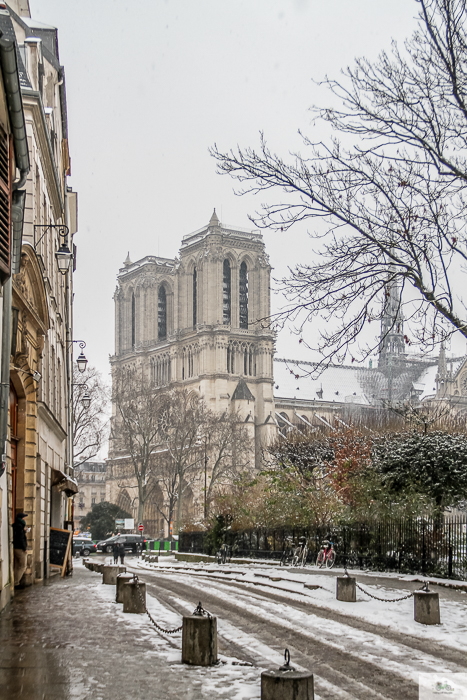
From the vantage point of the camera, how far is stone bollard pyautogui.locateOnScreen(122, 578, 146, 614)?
1338 cm

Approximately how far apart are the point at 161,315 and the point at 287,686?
119m

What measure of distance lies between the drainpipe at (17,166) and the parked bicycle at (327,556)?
15.0 m

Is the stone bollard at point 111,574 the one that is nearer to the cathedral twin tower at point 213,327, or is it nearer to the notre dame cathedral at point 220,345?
the notre dame cathedral at point 220,345

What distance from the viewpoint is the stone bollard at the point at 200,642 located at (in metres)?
8.88

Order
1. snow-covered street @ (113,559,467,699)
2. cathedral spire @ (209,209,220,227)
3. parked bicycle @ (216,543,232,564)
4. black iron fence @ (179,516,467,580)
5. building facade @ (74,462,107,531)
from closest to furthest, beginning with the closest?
snow-covered street @ (113,559,467,699) → black iron fence @ (179,516,467,580) → parked bicycle @ (216,543,232,564) → cathedral spire @ (209,209,220,227) → building facade @ (74,462,107,531)

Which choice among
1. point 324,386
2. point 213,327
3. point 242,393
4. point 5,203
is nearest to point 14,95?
point 5,203

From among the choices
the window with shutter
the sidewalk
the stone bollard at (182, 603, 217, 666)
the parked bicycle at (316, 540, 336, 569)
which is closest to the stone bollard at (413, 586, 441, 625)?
the sidewalk

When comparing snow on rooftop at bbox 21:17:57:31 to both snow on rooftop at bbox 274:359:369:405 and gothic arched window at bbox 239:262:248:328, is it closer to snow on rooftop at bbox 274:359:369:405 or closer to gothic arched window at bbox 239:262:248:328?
gothic arched window at bbox 239:262:248:328

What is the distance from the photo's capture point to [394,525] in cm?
2353

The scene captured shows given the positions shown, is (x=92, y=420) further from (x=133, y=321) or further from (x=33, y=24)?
(x=133, y=321)

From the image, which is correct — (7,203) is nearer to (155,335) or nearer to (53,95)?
(53,95)

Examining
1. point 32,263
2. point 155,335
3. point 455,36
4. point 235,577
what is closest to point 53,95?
point 32,263

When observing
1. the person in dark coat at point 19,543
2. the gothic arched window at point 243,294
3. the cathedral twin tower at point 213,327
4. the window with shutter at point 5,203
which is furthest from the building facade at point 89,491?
the window with shutter at point 5,203

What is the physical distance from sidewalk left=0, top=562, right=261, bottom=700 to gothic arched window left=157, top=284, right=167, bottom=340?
111134 mm
